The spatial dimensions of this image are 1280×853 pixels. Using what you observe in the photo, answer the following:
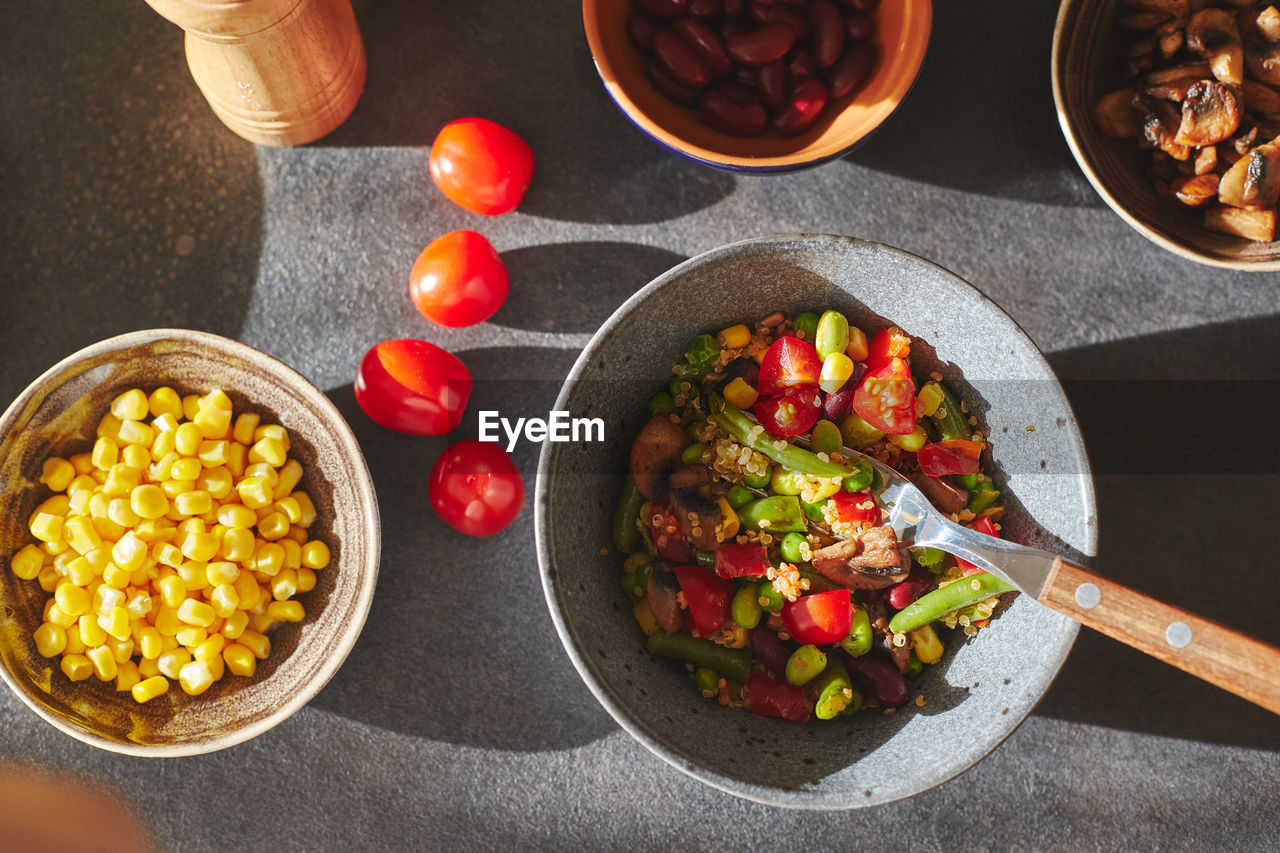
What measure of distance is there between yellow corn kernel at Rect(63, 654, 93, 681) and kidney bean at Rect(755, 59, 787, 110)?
1.50 metres

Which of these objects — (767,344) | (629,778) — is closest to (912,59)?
(767,344)

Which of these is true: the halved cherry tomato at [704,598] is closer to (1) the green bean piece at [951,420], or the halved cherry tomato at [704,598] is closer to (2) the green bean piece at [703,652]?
(2) the green bean piece at [703,652]

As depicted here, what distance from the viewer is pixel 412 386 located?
1597mm

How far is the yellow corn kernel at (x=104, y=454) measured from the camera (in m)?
1.54

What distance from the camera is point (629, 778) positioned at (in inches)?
67.6

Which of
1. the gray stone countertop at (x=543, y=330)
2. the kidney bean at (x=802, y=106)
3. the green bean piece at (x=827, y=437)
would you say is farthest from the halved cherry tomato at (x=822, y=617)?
the kidney bean at (x=802, y=106)

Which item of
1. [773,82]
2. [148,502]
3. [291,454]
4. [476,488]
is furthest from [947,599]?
[148,502]

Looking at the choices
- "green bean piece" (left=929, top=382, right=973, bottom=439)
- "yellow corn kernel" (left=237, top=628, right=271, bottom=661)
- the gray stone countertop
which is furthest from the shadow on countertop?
"yellow corn kernel" (left=237, top=628, right=271, bottom=661)

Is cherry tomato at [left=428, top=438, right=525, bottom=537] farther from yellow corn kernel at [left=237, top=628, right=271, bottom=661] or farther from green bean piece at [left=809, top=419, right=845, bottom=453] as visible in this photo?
green bean piece at [left=809, top=419, right=845, bottom=453]

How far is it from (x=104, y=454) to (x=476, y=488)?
0.62 m

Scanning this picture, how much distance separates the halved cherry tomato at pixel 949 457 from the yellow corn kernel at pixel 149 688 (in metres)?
1.32

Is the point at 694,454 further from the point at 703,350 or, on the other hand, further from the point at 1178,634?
the point at 1178,634

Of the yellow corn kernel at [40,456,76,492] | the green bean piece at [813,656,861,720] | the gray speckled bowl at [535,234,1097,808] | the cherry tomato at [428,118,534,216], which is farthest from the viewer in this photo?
the cherry tomato at [428,118,534,216]

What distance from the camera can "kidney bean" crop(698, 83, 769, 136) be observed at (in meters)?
1.58
